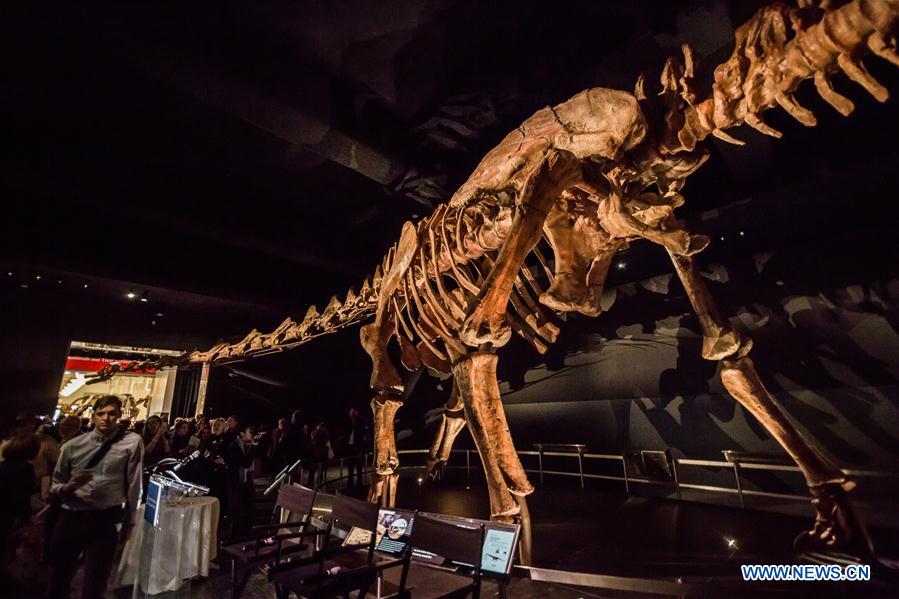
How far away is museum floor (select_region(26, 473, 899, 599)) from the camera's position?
197cm

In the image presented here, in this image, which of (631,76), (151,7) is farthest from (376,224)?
(631,76)

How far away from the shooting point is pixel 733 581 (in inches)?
77.0

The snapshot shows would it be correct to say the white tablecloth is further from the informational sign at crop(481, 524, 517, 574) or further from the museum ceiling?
the museum ceiling

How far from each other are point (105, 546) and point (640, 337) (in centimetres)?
621

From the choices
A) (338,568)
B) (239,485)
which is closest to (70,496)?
(338,568)

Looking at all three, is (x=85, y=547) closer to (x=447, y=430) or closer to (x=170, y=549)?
(x=170, y=549)

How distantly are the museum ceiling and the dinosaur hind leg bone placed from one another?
2.43 meters

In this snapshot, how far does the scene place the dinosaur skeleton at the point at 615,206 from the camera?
1638 mm

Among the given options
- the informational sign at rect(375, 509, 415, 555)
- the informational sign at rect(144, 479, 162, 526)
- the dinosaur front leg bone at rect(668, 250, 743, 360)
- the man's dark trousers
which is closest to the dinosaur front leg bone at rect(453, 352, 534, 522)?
the informational sign at rect(375, 509, 415, 555)

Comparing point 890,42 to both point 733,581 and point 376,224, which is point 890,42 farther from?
point 376,224

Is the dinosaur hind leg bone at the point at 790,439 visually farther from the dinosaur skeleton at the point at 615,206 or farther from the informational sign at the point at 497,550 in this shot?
the informational sign at the point at 497,550

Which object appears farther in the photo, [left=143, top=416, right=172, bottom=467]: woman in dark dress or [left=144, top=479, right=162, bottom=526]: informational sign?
[left=143, top=416, right=172, bottom=467]: woman in dark dress

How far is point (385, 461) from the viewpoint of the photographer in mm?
3953

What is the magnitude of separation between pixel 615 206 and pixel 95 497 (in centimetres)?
438
